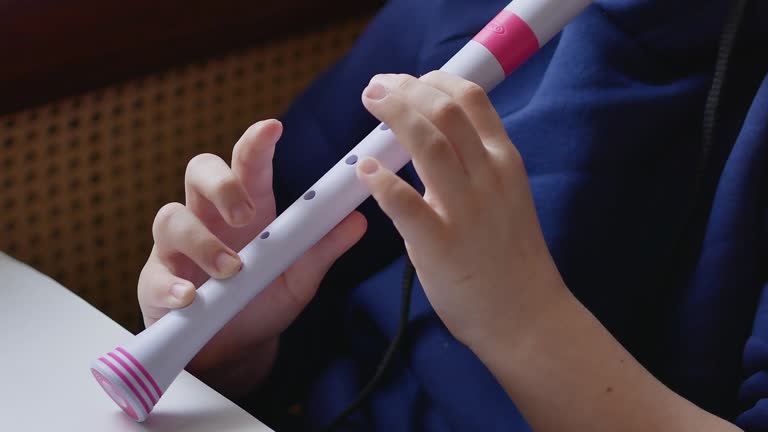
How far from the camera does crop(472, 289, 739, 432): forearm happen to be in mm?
519

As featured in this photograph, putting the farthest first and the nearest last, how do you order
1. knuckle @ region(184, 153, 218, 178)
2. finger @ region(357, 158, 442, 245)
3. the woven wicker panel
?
the woven wicker panel, knuckle @ region(184, 153, 218, 178), finger @ region(357, 158, 442, 245)

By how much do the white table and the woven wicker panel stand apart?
6.9 inches

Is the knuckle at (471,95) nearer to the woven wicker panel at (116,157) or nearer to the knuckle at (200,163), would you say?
the knuckle at (200,163)

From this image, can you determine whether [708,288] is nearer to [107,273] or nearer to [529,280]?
[529,280]

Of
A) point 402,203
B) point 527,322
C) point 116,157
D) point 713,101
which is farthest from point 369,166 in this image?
point 116,157

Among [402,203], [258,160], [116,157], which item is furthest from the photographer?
[116,157]

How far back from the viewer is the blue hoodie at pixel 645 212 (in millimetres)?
581

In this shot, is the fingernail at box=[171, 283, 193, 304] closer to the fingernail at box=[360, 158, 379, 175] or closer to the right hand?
the right hand

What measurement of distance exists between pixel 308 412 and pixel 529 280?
0.83ft

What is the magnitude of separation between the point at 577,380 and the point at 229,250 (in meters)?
0.21

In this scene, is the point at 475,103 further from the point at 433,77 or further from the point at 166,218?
the point at 166,218

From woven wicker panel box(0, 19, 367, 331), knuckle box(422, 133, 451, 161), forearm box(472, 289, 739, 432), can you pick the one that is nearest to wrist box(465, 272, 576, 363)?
forearm box(472, 289, 739, 432)

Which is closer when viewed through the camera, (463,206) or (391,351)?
(463,206)

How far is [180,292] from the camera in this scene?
0.52 metres
